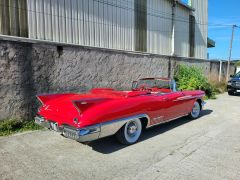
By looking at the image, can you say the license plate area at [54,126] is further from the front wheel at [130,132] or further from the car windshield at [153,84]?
the car windshield at [153,84]

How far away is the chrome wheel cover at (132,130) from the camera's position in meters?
4.41

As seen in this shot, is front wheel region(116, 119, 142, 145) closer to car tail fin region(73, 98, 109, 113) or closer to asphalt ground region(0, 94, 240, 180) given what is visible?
asphalt ground region(0, 94, 240, 180)

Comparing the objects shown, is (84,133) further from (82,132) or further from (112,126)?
(112,126)

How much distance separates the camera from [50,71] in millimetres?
6352

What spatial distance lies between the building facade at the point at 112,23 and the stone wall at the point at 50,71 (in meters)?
0.52

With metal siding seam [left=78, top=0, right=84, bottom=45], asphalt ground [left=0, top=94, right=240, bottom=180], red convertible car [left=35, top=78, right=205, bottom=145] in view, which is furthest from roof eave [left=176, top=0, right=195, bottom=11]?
asphalt ground [left=0, top=94, right=240, bottom=180]

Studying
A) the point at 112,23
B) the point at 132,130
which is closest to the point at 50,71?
the point at 132,130

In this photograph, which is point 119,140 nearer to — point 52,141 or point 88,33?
point 52,141

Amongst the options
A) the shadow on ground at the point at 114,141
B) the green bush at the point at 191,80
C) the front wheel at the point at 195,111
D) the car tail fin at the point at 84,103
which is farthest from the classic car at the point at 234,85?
the car tail fin at the point at 84,103

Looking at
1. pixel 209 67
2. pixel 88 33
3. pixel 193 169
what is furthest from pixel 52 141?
pixel 209 67

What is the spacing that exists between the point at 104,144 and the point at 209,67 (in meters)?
14.0

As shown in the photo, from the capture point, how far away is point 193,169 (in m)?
3.38

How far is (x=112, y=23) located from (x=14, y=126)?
17.5 feet

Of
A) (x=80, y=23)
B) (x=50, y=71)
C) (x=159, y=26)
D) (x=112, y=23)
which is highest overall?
(x=159, y=26)
